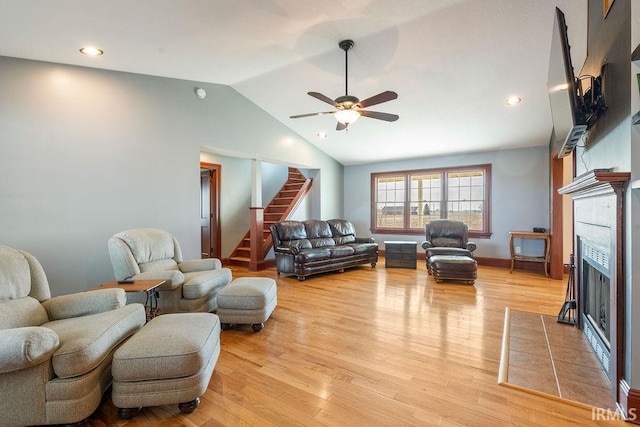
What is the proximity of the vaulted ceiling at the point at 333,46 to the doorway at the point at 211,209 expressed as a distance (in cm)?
220

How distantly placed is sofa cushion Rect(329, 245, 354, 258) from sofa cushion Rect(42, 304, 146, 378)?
11.8 ft

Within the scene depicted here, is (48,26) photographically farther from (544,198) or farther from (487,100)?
(544,198)

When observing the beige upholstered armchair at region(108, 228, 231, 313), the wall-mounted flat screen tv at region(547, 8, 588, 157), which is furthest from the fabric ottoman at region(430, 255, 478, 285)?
the beige upholstered armchair at region(108, 228, 231, 313)

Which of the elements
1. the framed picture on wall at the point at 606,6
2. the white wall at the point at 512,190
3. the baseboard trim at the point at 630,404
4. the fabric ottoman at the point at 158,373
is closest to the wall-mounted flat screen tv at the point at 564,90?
the framed picture on wall at the point at 606,6

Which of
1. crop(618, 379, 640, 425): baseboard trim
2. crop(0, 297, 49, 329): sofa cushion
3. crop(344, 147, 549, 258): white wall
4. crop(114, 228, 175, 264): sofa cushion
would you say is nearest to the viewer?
crop(618, 379, 640, 425): baseboard trim

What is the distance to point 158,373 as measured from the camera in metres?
1.65

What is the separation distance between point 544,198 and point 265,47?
5.71 metres

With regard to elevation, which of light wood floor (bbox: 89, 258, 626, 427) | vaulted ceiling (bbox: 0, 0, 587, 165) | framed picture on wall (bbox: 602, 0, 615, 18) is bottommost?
light wood floor (bbox: 89, 258, 626, 427)

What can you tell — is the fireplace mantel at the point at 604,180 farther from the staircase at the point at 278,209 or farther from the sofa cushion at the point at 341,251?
the staircase at the point at 278,209

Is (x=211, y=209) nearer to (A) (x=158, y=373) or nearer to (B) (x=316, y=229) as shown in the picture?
(B) (x=316, y=229)

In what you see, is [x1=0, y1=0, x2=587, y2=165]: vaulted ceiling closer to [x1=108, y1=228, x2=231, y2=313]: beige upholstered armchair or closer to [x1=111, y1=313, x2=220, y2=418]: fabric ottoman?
[x1=108, y1=228, x2=231, y2=313]: beige upholstered armchair

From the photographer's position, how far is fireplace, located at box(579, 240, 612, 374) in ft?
7.06

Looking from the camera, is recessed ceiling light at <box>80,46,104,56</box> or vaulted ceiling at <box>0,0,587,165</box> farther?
recessed ceiling light at <box>80,46,104,56</box>

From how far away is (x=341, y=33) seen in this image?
3025mm
